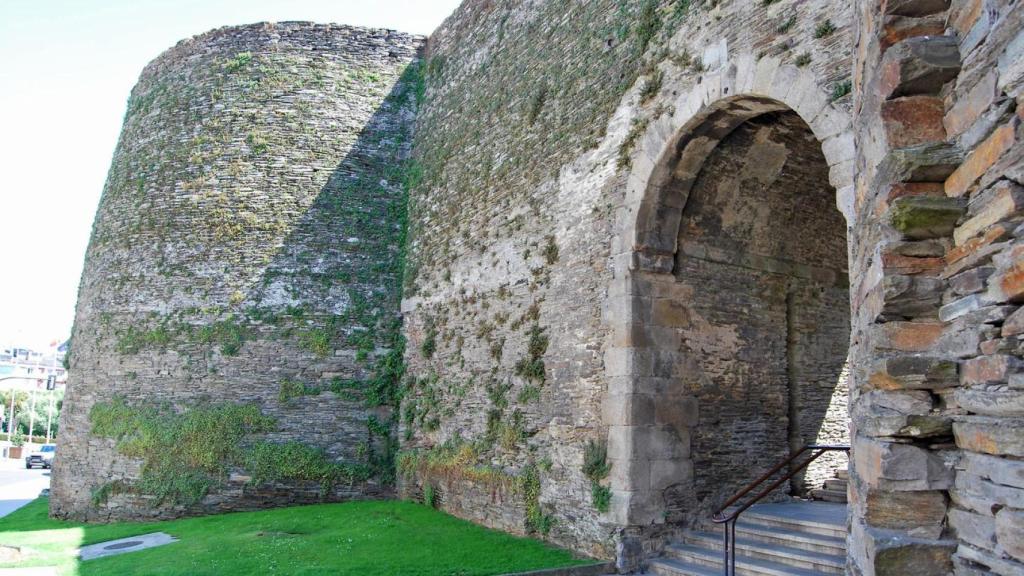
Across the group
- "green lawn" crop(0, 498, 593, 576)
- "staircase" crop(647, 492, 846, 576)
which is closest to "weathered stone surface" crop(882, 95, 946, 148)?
"staircase" crop(647, 492, 846, 576)

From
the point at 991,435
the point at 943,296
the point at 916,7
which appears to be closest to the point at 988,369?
the point at 991,435

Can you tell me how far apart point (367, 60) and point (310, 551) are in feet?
29.4

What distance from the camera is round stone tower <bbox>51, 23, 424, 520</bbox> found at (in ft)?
39.7

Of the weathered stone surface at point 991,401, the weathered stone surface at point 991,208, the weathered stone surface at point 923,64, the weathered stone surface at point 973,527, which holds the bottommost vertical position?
the weathered stone surface at point 973,527

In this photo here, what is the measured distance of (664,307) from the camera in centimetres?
782

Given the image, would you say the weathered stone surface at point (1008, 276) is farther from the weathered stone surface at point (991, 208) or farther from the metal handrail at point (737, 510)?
the metal handrail at point (737, 510)

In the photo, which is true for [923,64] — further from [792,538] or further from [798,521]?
[798,521]

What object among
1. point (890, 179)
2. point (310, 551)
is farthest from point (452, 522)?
point (890, 179)

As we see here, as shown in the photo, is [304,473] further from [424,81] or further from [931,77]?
[931,77]

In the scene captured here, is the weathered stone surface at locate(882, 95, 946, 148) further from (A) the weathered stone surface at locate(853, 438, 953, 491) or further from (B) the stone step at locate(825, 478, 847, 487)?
(B) the stone step at locate(825, 478, 847, 487)

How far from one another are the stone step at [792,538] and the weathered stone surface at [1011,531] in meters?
4.13

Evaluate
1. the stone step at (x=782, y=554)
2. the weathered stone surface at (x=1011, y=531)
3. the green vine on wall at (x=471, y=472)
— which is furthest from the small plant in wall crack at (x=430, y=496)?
the weathered stone surface at (x=1011, y=531)

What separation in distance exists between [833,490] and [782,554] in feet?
7.30

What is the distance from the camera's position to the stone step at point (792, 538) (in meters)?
6.50
